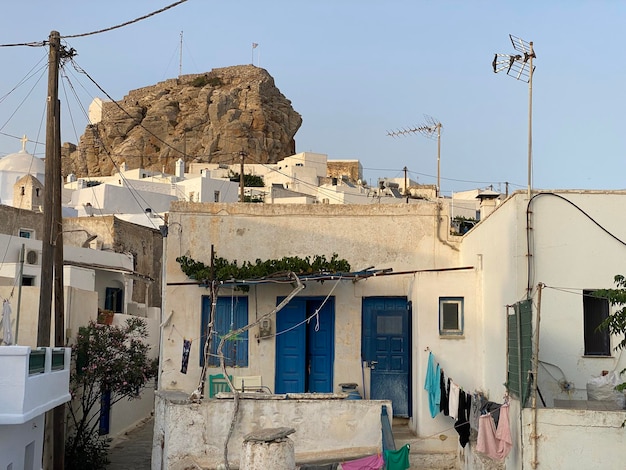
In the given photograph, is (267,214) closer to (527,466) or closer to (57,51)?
(57,51)

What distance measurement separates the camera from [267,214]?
15.2 m

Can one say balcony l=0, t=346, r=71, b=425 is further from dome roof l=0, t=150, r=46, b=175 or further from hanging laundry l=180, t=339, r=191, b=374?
dome roof l=0, t=150, r=46, b=175

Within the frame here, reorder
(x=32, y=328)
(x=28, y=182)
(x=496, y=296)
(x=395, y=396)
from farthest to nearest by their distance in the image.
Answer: (x=28, y=182)
(x=32, y=328)
(x=395, y=396)
(x=496, y=296)

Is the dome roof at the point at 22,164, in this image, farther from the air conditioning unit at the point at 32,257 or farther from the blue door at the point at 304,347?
the blue door at the point at 304,347

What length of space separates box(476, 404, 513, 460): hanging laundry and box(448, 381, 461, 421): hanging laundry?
166cm

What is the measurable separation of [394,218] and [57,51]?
7224 millimetres

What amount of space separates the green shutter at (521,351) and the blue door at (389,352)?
3.96m

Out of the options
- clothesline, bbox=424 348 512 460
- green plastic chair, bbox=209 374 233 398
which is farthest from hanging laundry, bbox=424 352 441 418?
green plastic chair, bbox=209 374 233 398

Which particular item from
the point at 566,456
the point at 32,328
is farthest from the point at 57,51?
the point at 566,456

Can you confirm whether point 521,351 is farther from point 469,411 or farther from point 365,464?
point 365,464

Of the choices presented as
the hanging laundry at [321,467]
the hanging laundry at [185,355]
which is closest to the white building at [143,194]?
the hanging laundry at [185,355]

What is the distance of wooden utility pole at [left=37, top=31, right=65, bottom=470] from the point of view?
45.4 feet

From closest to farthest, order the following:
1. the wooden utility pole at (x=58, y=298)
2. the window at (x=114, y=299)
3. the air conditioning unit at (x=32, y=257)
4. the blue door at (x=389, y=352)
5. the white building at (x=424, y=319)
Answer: the white building at (x=424, y=319), the wooden utility pole at (x=58, y=298), the blue door at (x=389, y=352), the air conditioning unit at (x=32, y=257), the window at (x=114, y=299)

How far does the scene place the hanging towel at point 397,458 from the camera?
1197 cm
